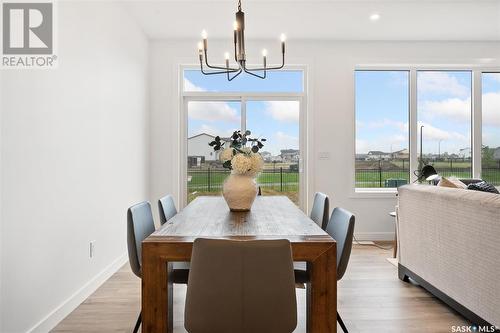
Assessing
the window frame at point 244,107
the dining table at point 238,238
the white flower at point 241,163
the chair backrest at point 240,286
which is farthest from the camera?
the window frame at point 244,107

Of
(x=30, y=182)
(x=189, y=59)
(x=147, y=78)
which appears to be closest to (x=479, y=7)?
(x=189, y=59)

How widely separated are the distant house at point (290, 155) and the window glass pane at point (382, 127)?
847 millimetres

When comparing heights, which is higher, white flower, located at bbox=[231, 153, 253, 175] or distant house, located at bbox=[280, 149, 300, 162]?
distant house, located at bbox=[280, 149, 300, 162]

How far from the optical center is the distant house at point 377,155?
15.5ft

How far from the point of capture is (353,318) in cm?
229

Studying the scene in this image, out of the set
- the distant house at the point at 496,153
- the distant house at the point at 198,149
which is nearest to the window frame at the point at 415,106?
the distant house at the point at 496,153

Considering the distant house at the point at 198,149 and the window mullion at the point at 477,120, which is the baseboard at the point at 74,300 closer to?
the distant house at the point at 198,149

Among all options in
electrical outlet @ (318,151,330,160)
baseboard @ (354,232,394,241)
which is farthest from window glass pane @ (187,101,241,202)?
baseboard @ (354,232,394,241)

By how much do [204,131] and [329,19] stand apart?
6.95 feet

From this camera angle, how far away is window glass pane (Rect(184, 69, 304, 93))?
460 cm

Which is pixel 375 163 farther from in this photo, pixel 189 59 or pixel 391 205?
pixel 189 59

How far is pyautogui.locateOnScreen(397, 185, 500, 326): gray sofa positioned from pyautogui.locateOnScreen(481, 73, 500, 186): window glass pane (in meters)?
2.67

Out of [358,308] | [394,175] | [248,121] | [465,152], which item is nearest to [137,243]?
[358,308]

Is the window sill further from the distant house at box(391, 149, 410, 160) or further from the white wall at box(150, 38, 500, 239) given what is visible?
the distant house at box(391, 149, 410, 160)
